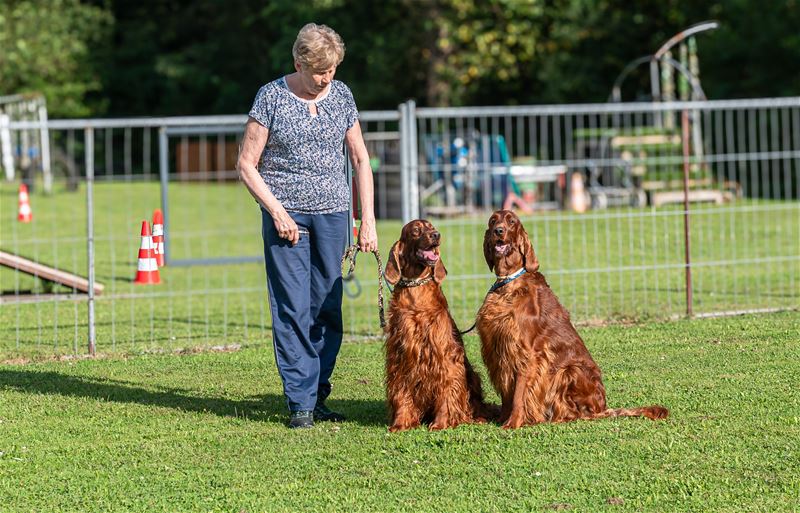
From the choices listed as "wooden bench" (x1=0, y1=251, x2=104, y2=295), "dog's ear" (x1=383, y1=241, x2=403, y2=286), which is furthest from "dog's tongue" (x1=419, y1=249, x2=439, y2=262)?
"wooden bench" (x1=0, y1=251, x2=104, y2=295)

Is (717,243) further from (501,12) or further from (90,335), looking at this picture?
(501,12)

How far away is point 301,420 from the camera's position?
6.54m

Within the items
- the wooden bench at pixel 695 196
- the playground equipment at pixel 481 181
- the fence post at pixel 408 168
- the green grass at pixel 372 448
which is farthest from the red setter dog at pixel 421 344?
the playground equipment at pixel 481 181

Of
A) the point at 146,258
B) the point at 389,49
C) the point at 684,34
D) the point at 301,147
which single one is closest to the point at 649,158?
the point at 684,34

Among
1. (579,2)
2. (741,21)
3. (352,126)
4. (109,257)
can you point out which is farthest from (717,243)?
(579,2)

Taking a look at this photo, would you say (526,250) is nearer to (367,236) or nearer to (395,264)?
(395,264)

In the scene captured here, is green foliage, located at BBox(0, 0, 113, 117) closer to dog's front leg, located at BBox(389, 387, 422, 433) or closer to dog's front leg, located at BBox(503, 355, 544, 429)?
dog's front leg, located at BBox(389, 387, 422, 433)

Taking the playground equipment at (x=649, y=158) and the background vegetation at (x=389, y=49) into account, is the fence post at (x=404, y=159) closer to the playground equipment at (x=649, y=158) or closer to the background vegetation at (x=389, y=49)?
the playground equipment at (x=649, y=158)

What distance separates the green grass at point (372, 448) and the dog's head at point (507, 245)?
2.72 feet

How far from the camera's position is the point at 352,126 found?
6602 millimetres

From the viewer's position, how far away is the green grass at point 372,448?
5.23 m

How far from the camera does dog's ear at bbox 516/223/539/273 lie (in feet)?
20.9

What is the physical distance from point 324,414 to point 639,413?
5.54 ft

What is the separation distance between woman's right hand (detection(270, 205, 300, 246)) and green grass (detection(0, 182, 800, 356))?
342cm
